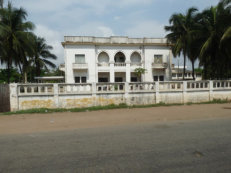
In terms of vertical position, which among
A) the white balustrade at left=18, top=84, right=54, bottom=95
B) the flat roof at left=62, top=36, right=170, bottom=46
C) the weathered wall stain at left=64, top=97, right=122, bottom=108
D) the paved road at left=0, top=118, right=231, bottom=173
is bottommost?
the paved road at left=0, top=118, right=231, bottom=173

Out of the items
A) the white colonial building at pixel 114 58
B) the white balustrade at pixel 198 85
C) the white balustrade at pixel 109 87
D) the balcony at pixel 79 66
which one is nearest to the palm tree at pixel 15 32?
the white colonial building at pixel 114 58

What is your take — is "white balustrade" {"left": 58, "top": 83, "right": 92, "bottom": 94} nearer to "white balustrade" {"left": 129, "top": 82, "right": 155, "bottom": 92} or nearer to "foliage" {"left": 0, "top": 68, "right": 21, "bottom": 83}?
"white balustrade" {"left": 129, "top": 82, "right": 155, "bottom": 92}

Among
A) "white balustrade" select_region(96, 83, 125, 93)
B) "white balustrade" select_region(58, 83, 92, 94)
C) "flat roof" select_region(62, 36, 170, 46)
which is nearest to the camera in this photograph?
"white balustrade" select_region(58, 83, 92, 94)

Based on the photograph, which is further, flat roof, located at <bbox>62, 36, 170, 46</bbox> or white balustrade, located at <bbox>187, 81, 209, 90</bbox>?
flat roof, located at <bbox>62, 36, 170, 46</bbox>

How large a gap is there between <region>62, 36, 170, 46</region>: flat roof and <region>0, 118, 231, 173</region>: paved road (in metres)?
17.0

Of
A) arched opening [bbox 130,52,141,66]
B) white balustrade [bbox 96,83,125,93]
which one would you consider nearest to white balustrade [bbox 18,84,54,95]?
white balustrade [bbox 96,83,125,93]

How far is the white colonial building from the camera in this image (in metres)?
19.7

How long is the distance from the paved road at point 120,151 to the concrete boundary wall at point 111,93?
13.0 feet

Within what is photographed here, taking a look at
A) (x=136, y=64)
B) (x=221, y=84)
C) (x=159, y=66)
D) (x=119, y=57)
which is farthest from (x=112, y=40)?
(x=221, y=84)

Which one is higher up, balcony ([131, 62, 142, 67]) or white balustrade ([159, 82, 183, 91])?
balcony ([131, 62, 142, 67])

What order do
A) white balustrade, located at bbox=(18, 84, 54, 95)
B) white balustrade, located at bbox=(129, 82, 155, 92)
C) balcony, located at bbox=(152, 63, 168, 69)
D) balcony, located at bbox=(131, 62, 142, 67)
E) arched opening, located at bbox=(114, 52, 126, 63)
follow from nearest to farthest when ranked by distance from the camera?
white balustrade, located at bbox=(18, 84, 54, 95) → white balustrade, located at bbox=(129, 82, 155, 92) → balcony, located at bbox=(152, 63, 168, 69) → balcony, located at bbox=(131, 62, 142, 67) → arched opening, located at bbox=(114, 52, 126, 63)

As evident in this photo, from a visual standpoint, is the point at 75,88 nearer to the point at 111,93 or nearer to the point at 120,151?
the point at 111,93

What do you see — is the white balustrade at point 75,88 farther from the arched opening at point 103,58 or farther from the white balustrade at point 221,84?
the arched opening at point 103,58

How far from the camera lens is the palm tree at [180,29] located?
1817cm
